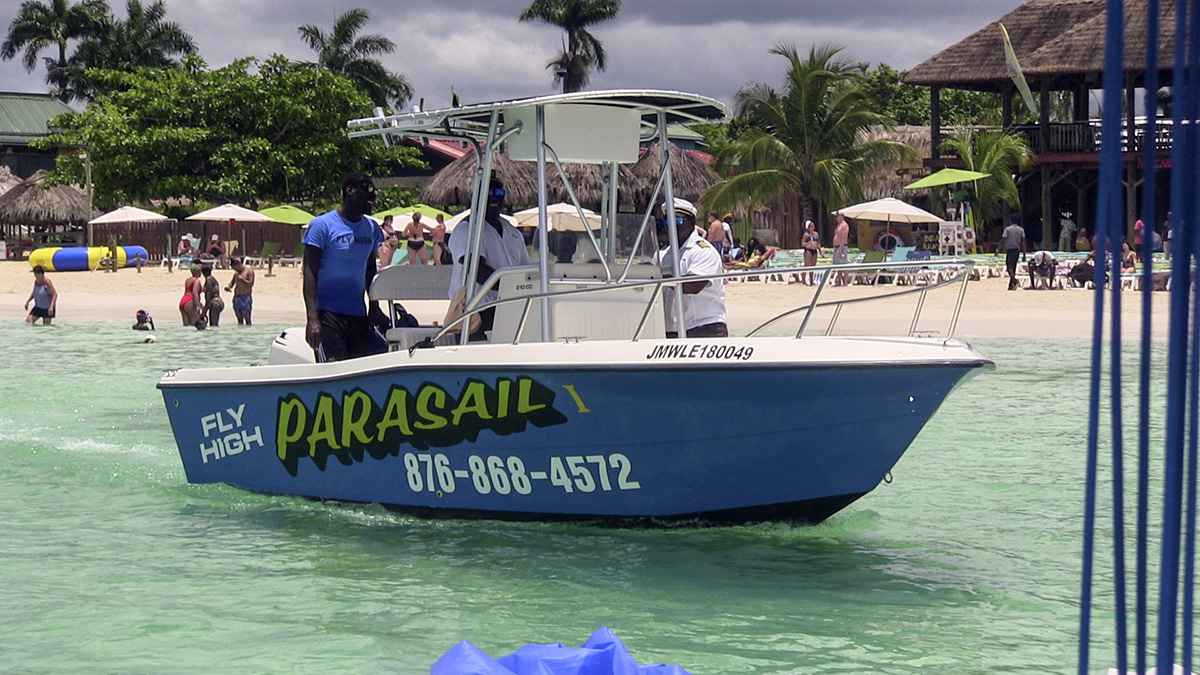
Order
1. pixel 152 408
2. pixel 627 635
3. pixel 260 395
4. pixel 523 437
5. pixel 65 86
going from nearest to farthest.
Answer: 1. pixel 627 635
2. pixel 523 437
3. pixel 260 395
4. pixel 152 408
5. pixel 65 86

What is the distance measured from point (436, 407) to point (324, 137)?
34649mm

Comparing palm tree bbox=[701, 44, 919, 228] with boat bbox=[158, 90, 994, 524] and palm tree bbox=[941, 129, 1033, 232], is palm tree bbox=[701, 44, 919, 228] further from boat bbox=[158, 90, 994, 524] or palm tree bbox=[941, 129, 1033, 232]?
boat bbox=[158, 90, 994, 524]

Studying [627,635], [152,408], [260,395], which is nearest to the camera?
[627,635]

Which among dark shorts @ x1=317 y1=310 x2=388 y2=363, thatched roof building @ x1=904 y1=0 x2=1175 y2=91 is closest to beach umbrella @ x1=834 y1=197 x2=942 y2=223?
thatched roof building @ x1=904 y1=0 x2=1175 y2=91

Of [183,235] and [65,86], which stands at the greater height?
[65,86]

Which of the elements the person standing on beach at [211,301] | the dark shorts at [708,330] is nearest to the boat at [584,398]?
the dark shorts at [708,330]

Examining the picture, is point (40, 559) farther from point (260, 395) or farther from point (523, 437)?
point (523, 437)

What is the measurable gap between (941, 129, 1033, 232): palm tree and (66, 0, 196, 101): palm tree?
134 feet

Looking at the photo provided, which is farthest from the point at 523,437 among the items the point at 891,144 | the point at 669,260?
the point at 891,144

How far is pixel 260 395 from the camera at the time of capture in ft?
23.6

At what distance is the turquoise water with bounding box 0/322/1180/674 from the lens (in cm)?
509

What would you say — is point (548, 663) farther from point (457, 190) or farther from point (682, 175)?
point (682, 175)

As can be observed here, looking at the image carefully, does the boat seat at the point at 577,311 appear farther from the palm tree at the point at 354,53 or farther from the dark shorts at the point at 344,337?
the palm tree at the point at 354,53

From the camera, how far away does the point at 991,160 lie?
3341 cm
